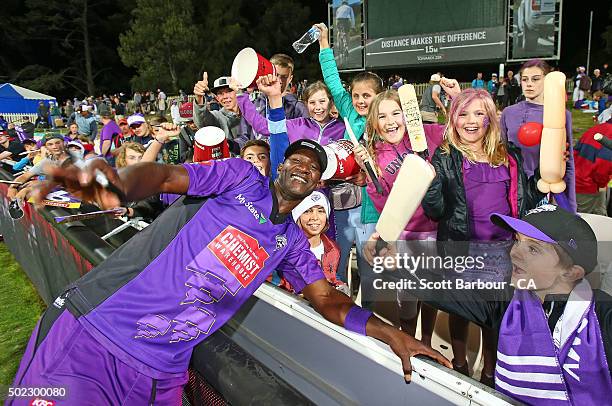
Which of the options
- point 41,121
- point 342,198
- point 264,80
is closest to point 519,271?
point 342,198

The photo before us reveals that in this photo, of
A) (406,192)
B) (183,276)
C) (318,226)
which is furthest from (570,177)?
(183,276)

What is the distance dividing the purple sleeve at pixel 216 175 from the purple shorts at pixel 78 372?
0.72m

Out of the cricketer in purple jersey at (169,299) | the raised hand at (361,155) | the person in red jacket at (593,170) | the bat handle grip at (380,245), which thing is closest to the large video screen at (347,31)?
the person in red jacket at (593,170)

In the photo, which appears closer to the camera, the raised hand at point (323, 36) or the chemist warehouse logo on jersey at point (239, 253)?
the chemist warehouse logo on jersey at point (239, 253)

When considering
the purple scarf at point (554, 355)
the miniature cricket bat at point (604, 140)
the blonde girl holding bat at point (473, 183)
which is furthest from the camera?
the miniature cricket bat at point (604, 140)

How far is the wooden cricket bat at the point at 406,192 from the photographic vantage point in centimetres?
247

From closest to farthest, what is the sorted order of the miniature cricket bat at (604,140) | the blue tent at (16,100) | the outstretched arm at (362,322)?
the outstretched arm at (362,322) → the miniature cricket bat at (604,140) → the blue tent at (16,100)

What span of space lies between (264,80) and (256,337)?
1.93 meters

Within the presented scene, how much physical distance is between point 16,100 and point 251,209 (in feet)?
97.8

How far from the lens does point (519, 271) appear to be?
1.77 m

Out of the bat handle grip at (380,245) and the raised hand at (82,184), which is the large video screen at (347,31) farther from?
the raised hand at (82,184)

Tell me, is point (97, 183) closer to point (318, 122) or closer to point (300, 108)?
point (318, 122)

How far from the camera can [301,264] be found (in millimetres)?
2252

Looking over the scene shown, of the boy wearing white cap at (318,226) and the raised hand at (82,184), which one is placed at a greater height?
the raised hand at (82,184)
